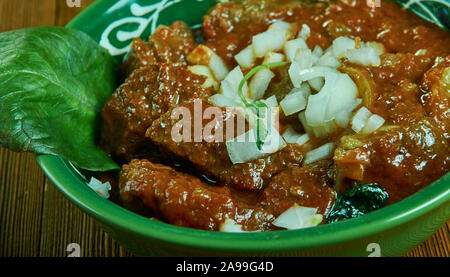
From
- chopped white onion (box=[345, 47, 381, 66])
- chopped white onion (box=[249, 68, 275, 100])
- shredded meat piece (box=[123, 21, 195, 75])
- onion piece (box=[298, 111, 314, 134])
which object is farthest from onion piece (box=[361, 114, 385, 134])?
shredded meat piece (box=[123, 21, 195, 75])

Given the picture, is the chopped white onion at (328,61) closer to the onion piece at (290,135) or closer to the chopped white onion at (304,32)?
the chopped white onion at (304,32)

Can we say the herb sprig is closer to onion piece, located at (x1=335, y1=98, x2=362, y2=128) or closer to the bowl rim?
onion piece, located at (x1=335, y1=98, x2=362, y2=128)

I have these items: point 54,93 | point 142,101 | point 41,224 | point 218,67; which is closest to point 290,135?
point 218,67

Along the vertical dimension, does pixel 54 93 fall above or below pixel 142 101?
above

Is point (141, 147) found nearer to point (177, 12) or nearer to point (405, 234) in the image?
point (177, 12)

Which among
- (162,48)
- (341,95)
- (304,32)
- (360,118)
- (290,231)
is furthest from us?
(162,48)

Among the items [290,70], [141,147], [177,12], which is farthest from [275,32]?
[141,147]

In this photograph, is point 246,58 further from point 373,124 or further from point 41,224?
point 41,224
